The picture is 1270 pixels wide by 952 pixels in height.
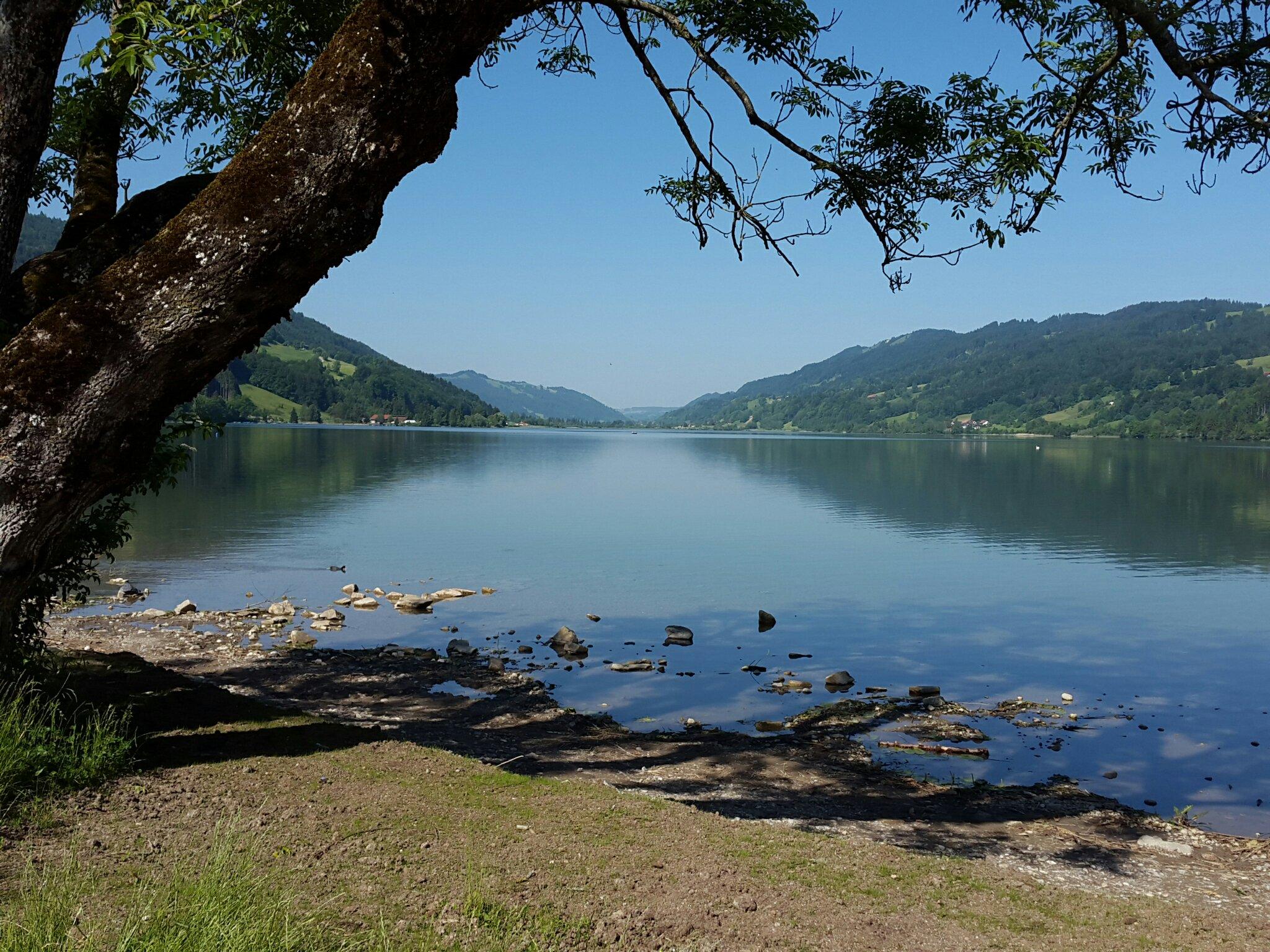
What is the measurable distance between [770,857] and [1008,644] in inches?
629

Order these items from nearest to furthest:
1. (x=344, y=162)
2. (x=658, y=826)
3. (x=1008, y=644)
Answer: (x=344, y=162) < (x=658, y=826) < (x=1008, y=644)

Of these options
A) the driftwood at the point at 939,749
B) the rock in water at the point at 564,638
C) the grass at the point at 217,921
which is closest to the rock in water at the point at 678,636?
the rock in water at the point at 564,638

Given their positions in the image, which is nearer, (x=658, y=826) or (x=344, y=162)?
(x=344, y=162)

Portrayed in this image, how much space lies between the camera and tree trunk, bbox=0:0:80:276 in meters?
5.57

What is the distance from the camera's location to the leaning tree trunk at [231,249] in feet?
15.1

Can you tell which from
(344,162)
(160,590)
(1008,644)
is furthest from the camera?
(160,590)

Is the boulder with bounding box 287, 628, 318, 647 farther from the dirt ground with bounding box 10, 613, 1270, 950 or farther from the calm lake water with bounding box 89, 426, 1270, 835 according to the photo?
the dirt ground with bounding box 10, 613, 1270, 950

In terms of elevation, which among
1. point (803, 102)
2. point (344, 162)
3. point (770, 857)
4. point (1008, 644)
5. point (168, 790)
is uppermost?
point (803, 102)

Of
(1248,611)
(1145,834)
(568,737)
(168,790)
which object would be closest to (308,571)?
(568,737)

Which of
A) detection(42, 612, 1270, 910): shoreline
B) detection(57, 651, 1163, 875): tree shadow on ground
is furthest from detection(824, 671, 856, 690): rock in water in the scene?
detection(57, 651, 1163, 875): tree shadow on ground

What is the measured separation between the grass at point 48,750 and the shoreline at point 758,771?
4.16 meters

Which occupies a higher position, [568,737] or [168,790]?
[168,790]

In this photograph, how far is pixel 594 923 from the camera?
538cm

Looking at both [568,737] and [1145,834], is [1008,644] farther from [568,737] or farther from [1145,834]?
[568,737]
